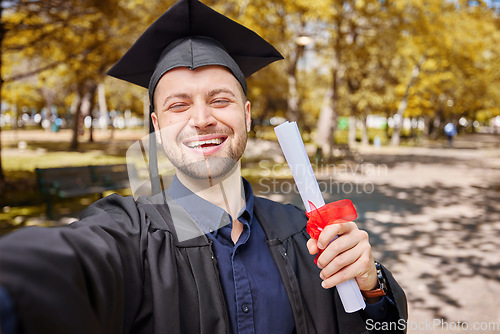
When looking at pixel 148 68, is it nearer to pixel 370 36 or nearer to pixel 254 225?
pixel 254 225

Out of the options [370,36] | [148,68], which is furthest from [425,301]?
[370,36]

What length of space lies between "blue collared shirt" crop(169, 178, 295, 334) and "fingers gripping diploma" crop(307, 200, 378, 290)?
316 mm

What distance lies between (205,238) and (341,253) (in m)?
0.52

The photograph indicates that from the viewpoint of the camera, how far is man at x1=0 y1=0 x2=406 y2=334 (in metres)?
1.11

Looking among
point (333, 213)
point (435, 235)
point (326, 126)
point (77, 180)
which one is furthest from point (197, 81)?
point (326, 126)

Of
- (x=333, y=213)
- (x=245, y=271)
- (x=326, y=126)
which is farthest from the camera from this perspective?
(x=326, y=126)

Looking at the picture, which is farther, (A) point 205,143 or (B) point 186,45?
(B) point 186,45

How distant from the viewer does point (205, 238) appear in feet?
4.43

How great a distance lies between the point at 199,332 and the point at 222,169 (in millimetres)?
604

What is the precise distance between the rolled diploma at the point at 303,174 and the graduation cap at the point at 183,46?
552mm

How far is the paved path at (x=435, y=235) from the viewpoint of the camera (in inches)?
155

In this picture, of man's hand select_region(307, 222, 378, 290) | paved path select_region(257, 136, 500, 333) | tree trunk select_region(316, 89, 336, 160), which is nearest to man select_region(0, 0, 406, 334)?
man's hand select_region(307, 222, 378, 290)

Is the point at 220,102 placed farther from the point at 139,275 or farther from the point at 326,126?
the point at 326,126

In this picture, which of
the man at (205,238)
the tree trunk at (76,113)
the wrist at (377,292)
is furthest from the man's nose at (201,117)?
the tree trunk at (76,113)
